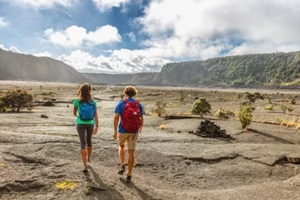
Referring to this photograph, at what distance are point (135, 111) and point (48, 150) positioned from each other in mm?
4792

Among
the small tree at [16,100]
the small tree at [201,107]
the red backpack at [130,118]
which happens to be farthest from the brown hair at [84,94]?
the small tree at [16,100]

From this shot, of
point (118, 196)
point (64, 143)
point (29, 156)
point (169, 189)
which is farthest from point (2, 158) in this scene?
point (169, 189)

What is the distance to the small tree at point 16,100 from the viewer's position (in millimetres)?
31559

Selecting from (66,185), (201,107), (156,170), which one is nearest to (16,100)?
(201,107)

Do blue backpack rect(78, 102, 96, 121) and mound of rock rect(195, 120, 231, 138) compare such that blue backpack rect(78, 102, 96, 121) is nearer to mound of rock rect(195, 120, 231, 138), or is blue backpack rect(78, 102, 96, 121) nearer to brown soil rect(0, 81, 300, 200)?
brown soil rect(0, 81, 300, 200)

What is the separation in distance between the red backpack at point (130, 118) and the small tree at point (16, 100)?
25592mm

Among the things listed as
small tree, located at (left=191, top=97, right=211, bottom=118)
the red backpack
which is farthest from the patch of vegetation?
small tree, located at (left=191, top=97, right=211, bottom=118)

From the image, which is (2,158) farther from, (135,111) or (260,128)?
(260,128)

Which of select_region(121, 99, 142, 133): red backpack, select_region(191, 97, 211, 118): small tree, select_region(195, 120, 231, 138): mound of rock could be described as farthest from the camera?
select_region(191, 97, 211, 118): small tree

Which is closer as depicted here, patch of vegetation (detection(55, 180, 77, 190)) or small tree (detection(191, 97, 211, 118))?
patch of vegetation (detection(55, 180, 77, 190))

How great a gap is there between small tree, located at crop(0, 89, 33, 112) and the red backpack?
25592 millimetres

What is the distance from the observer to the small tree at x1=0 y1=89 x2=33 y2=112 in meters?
31.6

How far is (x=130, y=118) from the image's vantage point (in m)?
8.78

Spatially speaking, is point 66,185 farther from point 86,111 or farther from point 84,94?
point 84,94
